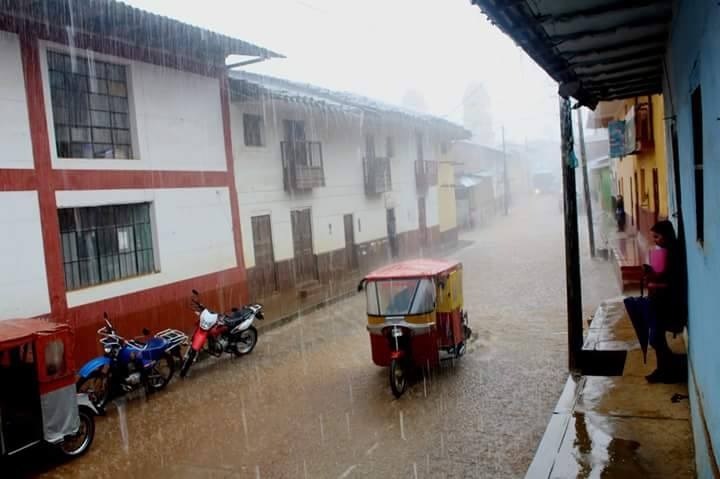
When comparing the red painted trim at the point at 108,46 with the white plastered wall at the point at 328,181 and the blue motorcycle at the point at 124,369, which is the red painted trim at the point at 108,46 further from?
the blue motorcycle at the point at 124,369

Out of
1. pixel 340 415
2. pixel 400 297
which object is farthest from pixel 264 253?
pixel 340 415

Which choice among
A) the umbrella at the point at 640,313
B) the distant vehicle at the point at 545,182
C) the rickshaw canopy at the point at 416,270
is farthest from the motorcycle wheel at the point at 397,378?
the distant vehicle at the point at 545,182

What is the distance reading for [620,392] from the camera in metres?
7.13

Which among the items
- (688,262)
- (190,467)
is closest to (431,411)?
(190,467)

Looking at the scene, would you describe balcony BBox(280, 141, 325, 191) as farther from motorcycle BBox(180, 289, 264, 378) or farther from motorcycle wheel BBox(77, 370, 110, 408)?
motorcycle wheel BBox(77, 370, 110, 408)

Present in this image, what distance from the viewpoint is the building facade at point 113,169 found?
9.95 meters

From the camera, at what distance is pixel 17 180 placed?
9867 millimetres

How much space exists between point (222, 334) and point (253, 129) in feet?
22.4

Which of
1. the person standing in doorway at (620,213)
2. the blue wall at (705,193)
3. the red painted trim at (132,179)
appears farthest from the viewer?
the person standing in doorway at (620,213)

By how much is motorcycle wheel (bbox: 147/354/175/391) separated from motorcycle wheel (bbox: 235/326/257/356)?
1607mm

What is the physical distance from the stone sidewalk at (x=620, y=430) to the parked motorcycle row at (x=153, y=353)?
20.6 ft

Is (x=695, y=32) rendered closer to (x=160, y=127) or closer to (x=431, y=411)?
(x=431, y=411)

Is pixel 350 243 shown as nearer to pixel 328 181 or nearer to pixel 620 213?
pixel 328 181

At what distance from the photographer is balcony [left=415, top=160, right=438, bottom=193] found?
92.8ft
